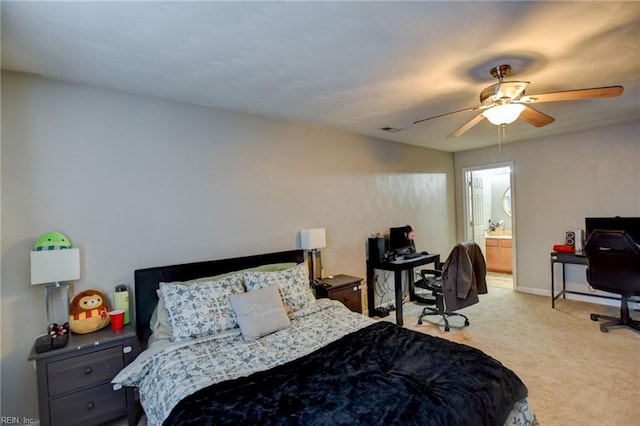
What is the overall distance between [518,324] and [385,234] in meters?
2.00

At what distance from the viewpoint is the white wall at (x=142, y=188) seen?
2.10 m

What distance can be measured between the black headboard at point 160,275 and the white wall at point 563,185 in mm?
4567

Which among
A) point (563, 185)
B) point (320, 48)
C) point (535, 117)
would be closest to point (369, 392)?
point (320, 48)

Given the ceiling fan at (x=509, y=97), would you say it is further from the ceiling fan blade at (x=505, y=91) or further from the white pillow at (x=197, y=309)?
the white pillow at (x=197, y=309)

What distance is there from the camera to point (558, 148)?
470cm

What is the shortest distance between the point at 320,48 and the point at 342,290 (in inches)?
94.8

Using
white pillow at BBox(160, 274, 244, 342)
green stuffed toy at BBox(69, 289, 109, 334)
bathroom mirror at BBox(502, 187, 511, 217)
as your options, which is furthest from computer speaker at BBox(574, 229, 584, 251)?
green stuffed toy at BBox(69, 289, 109, 334)

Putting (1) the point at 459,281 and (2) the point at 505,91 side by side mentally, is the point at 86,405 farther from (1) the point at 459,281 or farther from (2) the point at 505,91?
(2) the point at 505,91

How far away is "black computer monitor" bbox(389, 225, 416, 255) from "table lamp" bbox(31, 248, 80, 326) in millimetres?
3611

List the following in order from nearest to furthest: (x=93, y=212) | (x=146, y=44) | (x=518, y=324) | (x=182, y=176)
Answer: (x=146, y=44)
(x=93, y=212)
(x=182, y=176)
(x=518, y=324)

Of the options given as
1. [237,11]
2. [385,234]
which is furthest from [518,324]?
[237,11]

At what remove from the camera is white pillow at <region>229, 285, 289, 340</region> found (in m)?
2.25

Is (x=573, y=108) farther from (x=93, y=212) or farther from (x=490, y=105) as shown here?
(x=93, y=212)

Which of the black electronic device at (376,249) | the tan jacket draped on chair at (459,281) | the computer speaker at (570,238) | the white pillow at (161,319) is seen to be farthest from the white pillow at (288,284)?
the computer speaker at (570,238)
